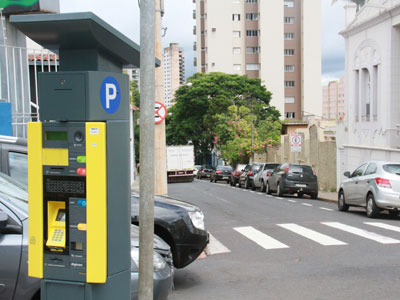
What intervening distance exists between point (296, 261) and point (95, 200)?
5.70m

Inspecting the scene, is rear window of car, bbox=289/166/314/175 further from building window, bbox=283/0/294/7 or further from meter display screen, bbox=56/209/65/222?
building window, bbox=283/0/294/7

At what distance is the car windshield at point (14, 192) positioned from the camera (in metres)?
4.96

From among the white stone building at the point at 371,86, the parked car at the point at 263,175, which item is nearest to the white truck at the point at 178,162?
the parked car at the point at 263,175

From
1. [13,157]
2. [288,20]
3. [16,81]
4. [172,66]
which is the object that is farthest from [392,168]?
[172,66]

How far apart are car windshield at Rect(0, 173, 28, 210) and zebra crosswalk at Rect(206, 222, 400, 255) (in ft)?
16.2

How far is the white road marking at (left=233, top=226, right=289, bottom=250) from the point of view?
10.3 metres

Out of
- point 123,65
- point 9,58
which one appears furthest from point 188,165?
point 123,65

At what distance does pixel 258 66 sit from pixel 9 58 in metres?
63.1

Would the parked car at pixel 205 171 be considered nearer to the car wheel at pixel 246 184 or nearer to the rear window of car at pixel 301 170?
the car wheel at pixel 246 184

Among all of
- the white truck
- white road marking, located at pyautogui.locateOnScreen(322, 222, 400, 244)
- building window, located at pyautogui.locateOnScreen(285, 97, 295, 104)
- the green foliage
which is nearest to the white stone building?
white road marking, located at pyautogui.locateOnScreen(322, 222, 400, 244)

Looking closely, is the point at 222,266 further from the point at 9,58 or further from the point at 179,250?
the point at 9,58

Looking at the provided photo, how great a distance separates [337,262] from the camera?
8695mm

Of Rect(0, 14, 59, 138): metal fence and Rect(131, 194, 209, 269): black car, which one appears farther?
Rect(0, 14, 59, 138): metal fence

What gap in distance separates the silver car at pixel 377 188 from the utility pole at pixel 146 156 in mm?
11329
